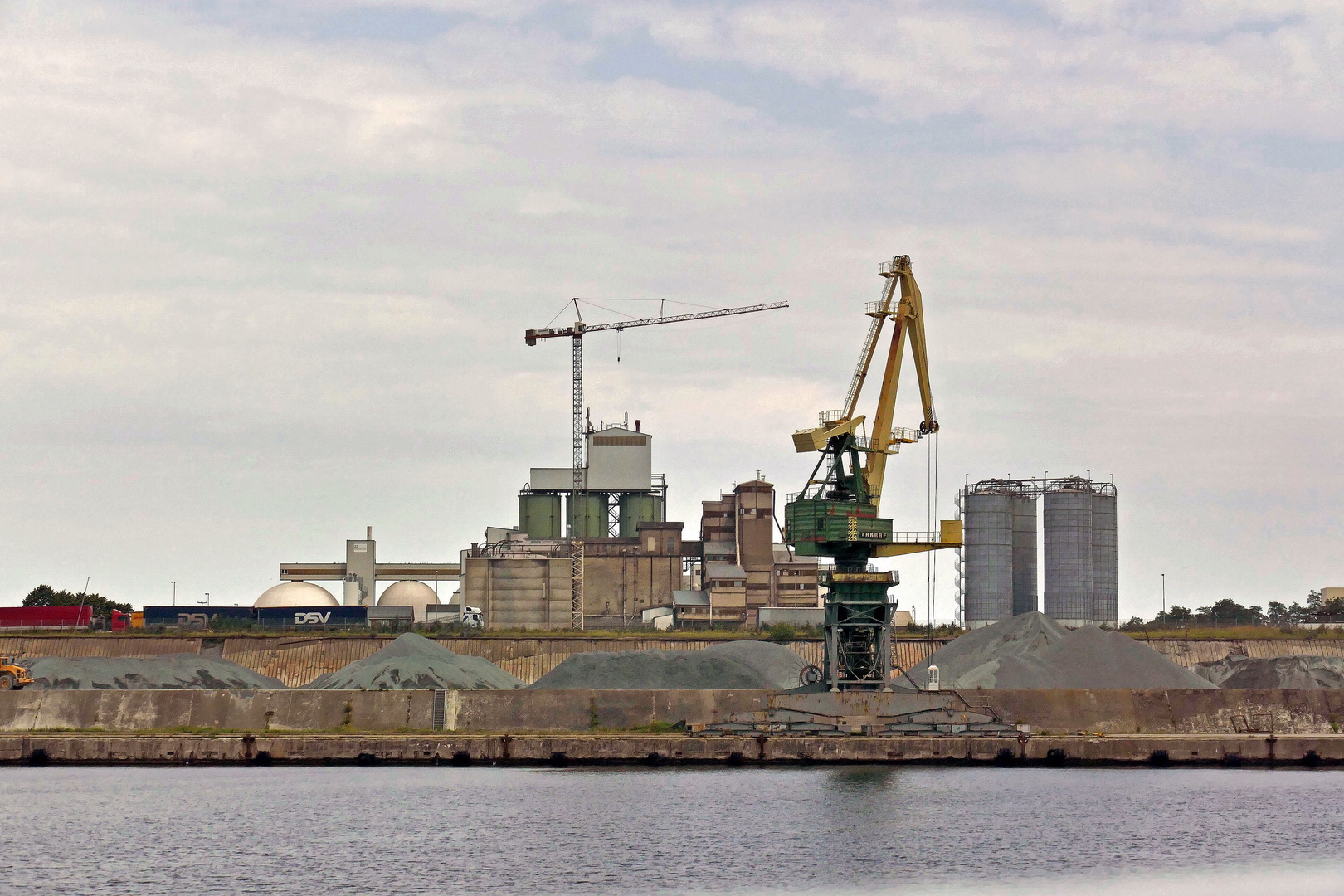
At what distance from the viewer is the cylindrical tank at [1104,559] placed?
127m

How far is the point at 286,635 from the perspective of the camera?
346 feet

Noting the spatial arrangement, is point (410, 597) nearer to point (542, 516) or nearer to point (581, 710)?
point (542, 516)

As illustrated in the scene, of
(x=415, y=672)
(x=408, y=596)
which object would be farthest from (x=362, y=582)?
(x=415, y=672)

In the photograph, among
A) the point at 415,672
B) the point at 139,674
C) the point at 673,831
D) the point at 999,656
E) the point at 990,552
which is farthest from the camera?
the point at 990,552

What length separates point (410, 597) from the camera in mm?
138875

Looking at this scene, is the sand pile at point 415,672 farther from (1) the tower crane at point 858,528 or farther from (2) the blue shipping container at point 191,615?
(2) the blue shipping container at point 191,615

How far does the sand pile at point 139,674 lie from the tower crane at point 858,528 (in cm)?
2720

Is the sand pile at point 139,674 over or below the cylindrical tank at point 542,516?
below

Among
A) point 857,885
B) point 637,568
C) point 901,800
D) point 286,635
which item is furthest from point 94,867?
point 637,568

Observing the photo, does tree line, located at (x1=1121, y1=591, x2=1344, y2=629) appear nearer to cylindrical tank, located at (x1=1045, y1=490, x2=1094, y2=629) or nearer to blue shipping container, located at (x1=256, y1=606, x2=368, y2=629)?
cylindrical tank, located at (x1=1045, y1=490, x2=1094, y2=629)

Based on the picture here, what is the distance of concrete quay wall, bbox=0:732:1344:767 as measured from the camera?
201ft

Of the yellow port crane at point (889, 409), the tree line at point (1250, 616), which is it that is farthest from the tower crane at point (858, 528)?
the tree line at point (1250, 616)

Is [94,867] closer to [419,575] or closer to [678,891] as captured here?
[678,891]

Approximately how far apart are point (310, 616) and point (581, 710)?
209ft
